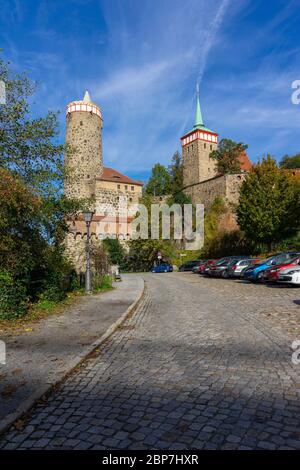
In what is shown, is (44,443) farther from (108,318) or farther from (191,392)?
(108,318)

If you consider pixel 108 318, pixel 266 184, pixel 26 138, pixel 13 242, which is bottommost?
pixel 108 318

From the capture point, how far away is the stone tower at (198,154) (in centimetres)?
6744

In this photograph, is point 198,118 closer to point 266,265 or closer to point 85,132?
point 85,132

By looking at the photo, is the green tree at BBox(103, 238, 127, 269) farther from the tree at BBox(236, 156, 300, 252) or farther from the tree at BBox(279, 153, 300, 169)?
the tree at BBox(279, 153, 300, 169)

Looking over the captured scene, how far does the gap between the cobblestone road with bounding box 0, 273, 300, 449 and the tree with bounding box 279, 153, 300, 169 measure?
2501 inches

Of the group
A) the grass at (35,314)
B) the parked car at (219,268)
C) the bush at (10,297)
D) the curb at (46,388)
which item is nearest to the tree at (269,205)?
the parked car at (219,268)

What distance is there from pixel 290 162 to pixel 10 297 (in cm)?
6688

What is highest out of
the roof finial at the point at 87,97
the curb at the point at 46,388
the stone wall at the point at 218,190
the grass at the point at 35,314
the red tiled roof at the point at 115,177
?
the roof finial at the point at 87,97

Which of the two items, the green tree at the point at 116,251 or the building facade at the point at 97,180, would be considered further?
the green tree at the point at 116,251

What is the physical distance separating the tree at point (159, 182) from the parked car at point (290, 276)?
5882 centimetres

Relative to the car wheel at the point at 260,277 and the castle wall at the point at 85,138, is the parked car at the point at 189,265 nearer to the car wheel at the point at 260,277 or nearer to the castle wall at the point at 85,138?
the castle wall at the point at 85,138

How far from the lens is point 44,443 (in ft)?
10.3

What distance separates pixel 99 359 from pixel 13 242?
4.62 m

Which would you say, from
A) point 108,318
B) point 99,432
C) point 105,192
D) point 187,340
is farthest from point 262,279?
point 105,192
